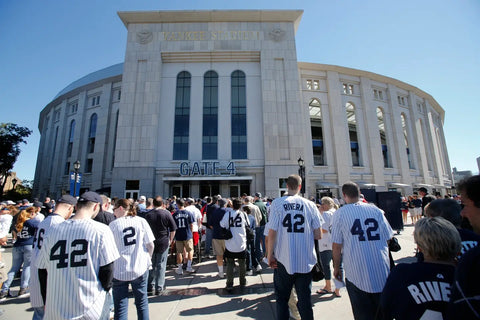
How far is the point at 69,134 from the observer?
31859 millimetres

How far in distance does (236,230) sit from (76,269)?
3.86 m

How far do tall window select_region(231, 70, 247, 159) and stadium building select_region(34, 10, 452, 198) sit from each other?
0.37 ft

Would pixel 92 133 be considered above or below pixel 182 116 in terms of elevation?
above

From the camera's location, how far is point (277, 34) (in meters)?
24.7

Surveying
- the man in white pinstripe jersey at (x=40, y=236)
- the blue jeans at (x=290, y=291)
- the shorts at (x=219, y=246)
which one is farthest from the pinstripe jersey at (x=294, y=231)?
the shorts at (x=219, y=246)

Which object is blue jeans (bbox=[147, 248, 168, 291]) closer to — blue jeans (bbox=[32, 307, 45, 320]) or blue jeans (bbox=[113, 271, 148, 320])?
blue jeans (bbox=[113, 271, 148, 320])

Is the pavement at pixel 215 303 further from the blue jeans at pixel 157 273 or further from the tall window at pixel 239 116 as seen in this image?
the tall window at pixel 239 116

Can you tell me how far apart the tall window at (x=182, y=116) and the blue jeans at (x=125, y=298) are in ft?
64.9

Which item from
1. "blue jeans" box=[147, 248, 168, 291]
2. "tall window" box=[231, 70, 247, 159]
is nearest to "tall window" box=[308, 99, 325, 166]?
"tall window" box=[231, 70, 247, 159]

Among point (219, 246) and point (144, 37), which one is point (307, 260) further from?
point (144, 37)

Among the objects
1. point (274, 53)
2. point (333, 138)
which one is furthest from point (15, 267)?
point (333, 138)

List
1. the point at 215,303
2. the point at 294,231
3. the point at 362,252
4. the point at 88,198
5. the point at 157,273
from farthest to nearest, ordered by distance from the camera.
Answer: the point at 157,273 → the point at 215,303 → the point at 294,231 → the point at 362,252 → the point at 88,198

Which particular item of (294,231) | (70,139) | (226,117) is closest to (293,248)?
(294,231)

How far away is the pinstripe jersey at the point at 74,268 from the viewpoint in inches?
84.6
